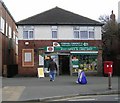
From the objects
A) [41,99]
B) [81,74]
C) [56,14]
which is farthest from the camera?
[56,14]

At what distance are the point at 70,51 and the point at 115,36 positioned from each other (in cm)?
683

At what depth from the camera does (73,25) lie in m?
38.2

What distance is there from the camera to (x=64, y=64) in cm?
3891

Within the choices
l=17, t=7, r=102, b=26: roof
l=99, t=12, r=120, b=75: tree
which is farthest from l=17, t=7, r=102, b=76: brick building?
l=99, t=12, r=120, b=75: tree

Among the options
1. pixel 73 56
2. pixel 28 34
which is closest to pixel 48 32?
pixel 28 34

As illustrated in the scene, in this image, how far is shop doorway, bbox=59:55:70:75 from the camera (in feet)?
126

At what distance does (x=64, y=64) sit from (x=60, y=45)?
2.49 m

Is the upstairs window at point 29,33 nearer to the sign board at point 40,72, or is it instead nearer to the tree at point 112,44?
the sign board at point 40,72

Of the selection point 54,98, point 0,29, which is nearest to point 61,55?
point 0,29

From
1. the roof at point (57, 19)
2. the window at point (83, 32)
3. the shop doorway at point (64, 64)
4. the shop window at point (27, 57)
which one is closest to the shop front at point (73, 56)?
the shop doorway at point (64, 64)

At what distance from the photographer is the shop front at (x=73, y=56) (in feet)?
123

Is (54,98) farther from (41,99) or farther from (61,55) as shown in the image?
(61,55)

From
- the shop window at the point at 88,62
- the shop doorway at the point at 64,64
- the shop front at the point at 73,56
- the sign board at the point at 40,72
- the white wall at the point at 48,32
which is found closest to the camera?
the sign board at the point at 40,72

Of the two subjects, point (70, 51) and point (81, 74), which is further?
point (70, 51)
